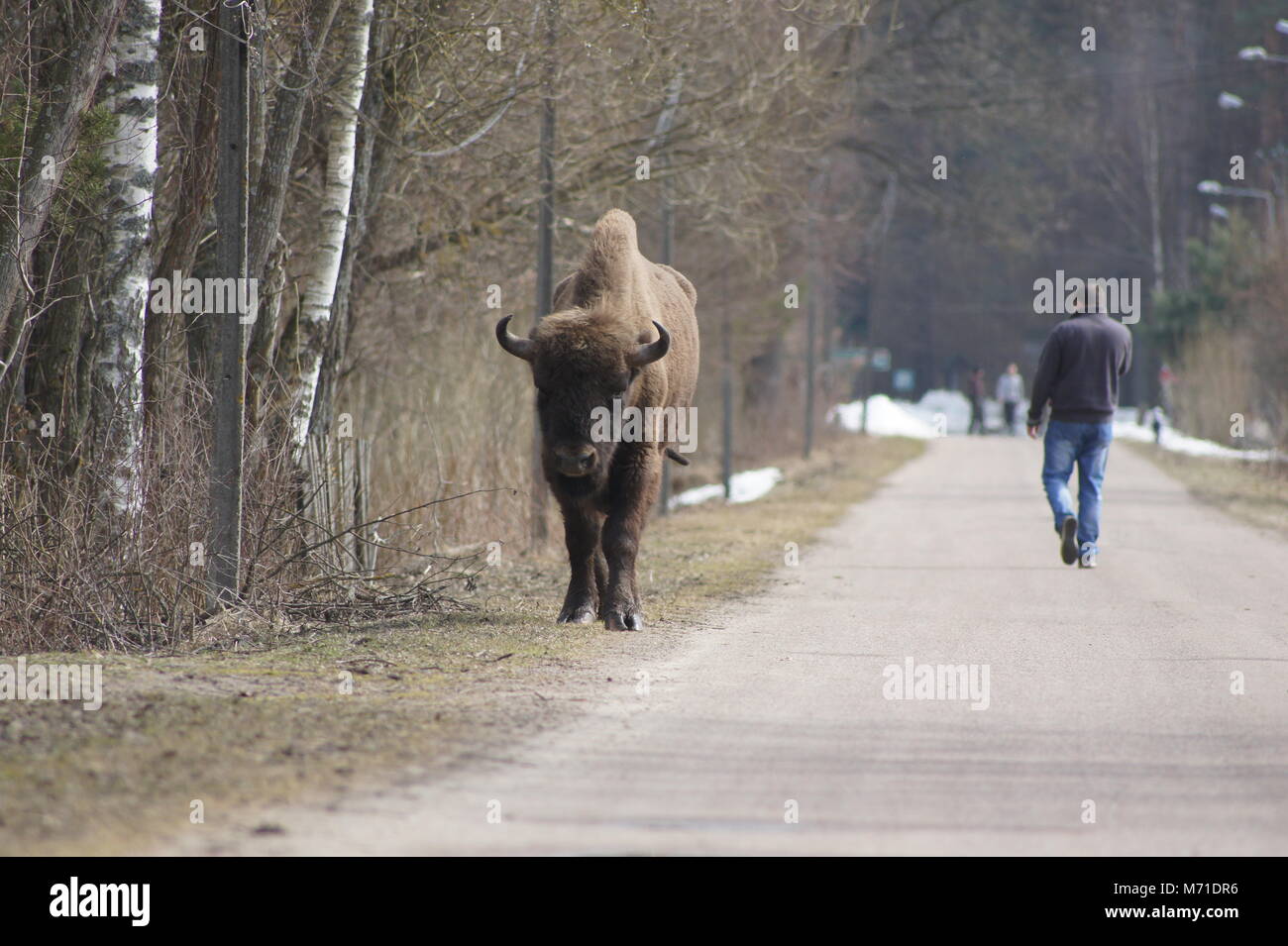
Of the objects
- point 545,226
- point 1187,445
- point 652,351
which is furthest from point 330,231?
point 1187,445

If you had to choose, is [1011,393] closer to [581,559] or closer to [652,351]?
[581,559]

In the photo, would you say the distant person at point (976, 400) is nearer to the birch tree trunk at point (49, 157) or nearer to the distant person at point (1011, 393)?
the distant person at point (1011, 393)

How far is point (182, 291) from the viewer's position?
11617mm

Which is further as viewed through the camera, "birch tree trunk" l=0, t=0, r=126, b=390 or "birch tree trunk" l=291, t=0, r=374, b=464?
"birch tree trunk" l=291, t=0, r=374, b=464

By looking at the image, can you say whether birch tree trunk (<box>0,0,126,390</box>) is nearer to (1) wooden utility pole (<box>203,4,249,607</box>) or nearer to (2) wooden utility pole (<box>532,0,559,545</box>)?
(1) wooden utility pole (<box>203,4,249,607</box>)

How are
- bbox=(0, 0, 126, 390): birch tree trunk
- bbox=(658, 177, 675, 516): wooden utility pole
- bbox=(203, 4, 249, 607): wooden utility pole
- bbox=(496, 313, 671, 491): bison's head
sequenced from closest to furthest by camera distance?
1. bbox=(0, 0, 126, 390): birch tree trunk
2. bbox=(496, 313, 671, 491): bison's head
3. bbox=(203, 4, 249, 607): wooden utility pole
4. bbox=(658, 177, 675, 516): wooden utility pole

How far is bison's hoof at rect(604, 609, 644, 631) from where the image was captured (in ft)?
34.1

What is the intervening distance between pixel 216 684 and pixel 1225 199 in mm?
61218

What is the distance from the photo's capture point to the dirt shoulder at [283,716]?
5.52 meters

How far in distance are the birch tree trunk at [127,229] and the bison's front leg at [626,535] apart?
2925mm

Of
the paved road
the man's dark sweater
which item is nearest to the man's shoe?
the paved road

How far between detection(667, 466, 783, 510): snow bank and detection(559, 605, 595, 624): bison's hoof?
13.9 m

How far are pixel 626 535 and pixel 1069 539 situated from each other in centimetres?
528

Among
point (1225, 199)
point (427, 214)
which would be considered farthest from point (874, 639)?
point (1225, 199)
